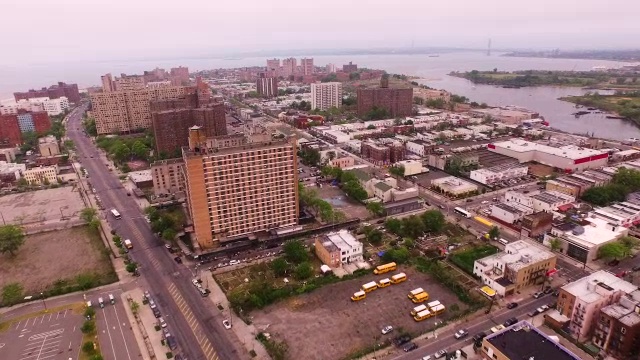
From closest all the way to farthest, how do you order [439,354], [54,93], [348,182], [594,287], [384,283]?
[439,354] → [594,287] → [384,283] → [348,182] → [54,93]

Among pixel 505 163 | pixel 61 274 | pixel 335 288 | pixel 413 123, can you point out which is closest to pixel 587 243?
pixel 335 288

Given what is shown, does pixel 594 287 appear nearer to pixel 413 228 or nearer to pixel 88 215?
pixel 413 228

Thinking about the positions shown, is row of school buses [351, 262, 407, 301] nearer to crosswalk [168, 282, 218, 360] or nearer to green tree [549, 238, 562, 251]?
crosswalk [168, 282, 218, 360]

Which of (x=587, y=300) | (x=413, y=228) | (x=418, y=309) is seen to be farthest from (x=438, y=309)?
(x=413, y=228)

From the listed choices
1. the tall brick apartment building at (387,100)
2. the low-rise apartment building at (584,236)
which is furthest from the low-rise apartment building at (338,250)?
the tall brick apartment building at (387,100)

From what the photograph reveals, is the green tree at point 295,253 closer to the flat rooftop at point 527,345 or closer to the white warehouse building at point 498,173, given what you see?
the flat rooftop at point 527,345

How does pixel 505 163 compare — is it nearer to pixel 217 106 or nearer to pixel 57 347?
pixel 217 106

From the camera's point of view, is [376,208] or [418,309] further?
[376,208]
